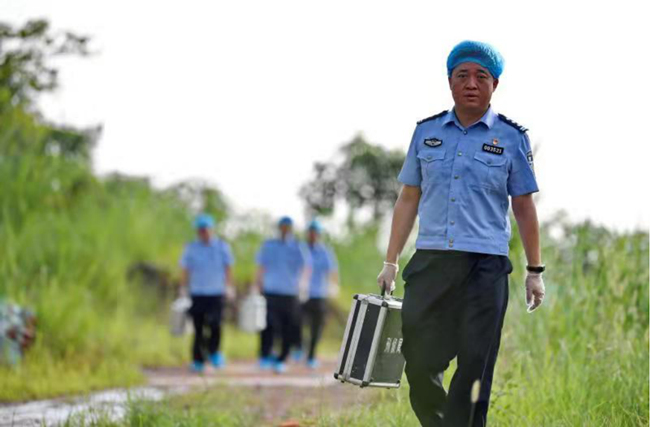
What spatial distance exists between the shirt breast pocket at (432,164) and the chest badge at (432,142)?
0.03 m

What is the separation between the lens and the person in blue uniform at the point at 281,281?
12.6 metres

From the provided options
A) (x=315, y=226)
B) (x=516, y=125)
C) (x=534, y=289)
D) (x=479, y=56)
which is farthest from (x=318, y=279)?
(x=479, y=56)

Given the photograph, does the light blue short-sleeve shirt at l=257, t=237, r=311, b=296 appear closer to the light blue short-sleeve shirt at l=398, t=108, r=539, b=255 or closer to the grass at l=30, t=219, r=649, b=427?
the grass at l=30, t=219, r=649, b=427

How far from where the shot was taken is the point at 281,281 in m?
12.6

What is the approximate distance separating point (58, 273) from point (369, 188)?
3.80 metres

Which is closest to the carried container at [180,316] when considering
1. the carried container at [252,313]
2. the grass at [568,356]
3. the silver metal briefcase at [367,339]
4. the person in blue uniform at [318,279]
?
the carried container at [252,313]

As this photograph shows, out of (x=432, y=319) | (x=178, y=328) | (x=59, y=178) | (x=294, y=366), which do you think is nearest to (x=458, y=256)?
(x=432, y=319)

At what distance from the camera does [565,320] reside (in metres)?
6.73

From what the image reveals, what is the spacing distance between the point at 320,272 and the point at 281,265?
40.4 inches

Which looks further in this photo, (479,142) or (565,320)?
(565,320)

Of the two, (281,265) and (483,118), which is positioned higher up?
(483,118)

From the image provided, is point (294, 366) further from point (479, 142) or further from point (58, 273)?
point (479, 142)

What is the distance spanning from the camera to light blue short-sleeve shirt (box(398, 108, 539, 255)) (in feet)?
14.2

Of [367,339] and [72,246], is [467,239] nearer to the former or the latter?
[367,339]
